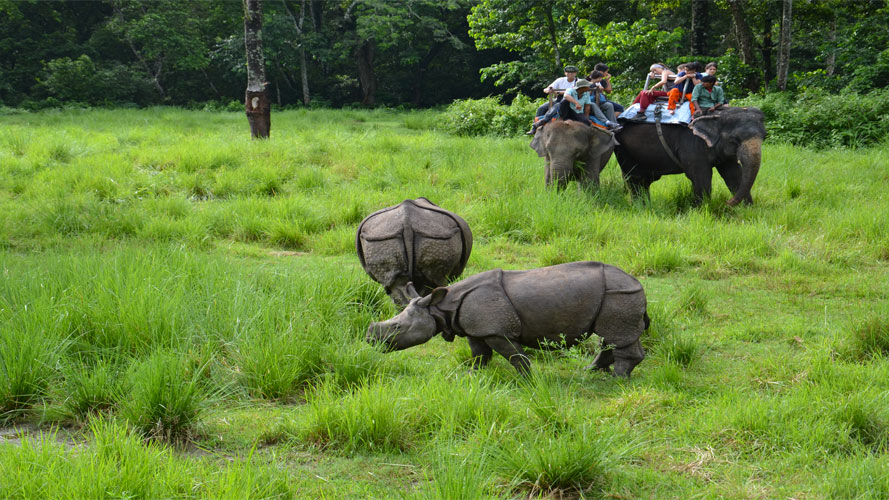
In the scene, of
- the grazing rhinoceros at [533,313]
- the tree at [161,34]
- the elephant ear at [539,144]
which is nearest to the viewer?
the grazing rhinoceros at [533,313]

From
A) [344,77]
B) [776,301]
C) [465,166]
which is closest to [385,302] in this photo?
[776,301]

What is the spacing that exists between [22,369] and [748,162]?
7.85 m

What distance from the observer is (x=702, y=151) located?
30.9 feet

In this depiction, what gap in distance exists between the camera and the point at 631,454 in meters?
3.49

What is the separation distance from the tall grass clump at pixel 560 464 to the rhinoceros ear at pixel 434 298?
4.26 feet

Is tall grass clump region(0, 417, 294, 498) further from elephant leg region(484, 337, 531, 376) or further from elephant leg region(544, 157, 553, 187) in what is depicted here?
elephant leg region(544, 157, 553, 187)

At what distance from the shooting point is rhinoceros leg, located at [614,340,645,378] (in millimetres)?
4539

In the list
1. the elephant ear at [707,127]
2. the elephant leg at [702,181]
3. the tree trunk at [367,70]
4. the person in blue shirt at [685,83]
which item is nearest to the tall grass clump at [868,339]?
the elephant leg at [702,181]

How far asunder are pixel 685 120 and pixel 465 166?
12.0ft

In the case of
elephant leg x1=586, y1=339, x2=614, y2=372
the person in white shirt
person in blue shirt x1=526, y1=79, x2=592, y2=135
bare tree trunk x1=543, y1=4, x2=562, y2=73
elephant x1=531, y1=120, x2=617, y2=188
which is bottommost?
elephant leg x1=586, y1=339, x2=614, y2=372

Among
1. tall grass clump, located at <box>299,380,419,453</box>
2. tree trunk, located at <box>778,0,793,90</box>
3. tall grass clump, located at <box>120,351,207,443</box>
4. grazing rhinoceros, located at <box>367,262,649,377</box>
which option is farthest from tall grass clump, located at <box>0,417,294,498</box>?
tree trunk, located at <box>778,0,793,90</box>

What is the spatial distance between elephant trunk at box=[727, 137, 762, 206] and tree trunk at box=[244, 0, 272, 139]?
29.1ft

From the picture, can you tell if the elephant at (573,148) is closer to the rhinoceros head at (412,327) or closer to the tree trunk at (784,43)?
the rhinoceros head at (412,327)

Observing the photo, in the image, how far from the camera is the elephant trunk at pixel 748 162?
29.1ft
